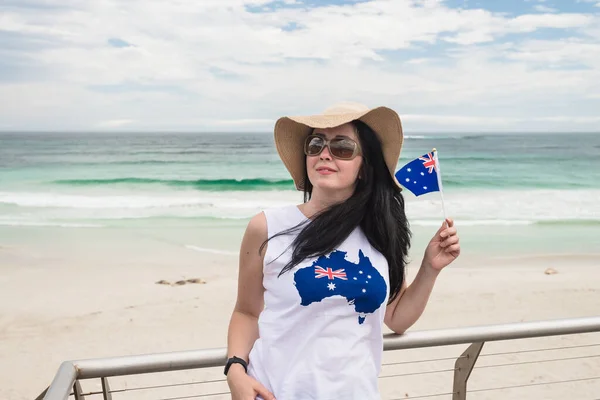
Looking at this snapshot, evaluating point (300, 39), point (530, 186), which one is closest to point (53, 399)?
point (530, 186)

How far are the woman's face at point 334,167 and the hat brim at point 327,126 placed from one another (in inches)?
2.2

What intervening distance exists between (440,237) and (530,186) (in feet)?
104

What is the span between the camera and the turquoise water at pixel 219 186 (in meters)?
20.4

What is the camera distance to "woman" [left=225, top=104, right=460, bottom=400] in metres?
1.85

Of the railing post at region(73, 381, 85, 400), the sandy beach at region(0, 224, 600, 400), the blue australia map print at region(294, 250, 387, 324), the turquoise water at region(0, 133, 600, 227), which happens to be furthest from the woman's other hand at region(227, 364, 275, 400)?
the turquoise water at region(0, 133, 600, 227)

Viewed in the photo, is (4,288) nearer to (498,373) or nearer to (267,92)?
(498,373)

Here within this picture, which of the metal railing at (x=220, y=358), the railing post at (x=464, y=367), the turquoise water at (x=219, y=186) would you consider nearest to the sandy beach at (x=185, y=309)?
the railing post at (x=464, y=367)

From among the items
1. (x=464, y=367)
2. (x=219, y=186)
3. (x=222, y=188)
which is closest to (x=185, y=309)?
(x=464, y=367)

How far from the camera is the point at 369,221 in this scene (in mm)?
2047

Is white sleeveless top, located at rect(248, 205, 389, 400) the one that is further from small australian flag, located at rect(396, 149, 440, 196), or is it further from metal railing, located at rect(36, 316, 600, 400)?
small australian flag, located at rect(396, 149, 440, 196)

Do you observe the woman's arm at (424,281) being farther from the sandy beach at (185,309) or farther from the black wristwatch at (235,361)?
the sandy beach at (185,309)

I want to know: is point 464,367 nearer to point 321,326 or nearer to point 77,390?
point 321,326

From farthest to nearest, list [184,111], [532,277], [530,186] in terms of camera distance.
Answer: [184,111] < [530,186] < [532,277]

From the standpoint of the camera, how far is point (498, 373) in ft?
20.5
